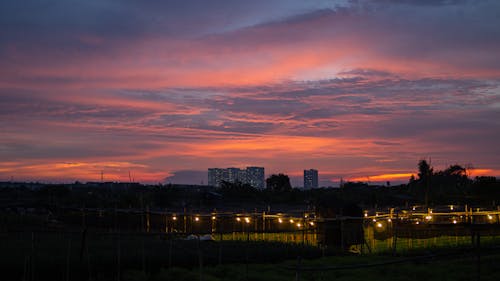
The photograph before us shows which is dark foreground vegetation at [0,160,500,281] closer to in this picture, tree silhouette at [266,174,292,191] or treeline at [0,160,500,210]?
treeline at [0,160,500,210]

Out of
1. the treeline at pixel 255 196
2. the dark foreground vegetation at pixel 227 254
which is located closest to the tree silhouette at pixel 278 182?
the treeline at pixel 255 196

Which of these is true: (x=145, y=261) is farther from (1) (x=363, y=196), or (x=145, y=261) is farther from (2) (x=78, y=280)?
(1) (x=363, y=196)

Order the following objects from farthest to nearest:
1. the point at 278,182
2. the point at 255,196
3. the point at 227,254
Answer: the point at 278,182 → the point at 255,196 → the point at 227,254

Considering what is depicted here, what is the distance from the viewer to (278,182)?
52781 millimetres

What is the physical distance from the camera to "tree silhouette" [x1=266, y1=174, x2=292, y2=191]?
5244 centimetres

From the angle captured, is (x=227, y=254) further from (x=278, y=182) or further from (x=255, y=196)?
(x=278, y=182)

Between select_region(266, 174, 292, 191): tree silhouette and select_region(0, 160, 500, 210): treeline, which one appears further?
select_region(266, 174, 292, 191): tree silhouette

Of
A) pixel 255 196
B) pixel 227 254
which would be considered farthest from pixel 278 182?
pixel 227 254

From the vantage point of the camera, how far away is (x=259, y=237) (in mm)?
18969

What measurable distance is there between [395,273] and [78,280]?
6.97 meters

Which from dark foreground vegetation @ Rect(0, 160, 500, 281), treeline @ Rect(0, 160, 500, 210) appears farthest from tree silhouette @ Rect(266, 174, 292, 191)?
dark foreground vegetation @ Rect(0, 160, 500, 281)

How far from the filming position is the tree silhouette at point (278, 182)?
172 feet

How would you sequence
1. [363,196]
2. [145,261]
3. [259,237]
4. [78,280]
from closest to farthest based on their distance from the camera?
[78,280], [145,261], [259,237], [363,196]

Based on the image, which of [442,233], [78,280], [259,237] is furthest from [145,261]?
[442,233]
